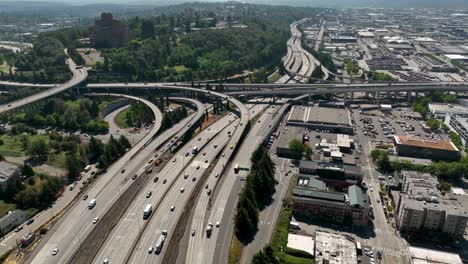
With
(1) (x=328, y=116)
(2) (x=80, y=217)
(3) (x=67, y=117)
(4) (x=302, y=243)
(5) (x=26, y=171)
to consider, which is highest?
(1) (x=328, y=116)

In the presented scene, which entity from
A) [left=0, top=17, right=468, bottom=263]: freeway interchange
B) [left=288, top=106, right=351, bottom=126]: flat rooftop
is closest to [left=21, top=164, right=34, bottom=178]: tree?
[left=0, top=17, right=468, bottom=263]: freeway interchange

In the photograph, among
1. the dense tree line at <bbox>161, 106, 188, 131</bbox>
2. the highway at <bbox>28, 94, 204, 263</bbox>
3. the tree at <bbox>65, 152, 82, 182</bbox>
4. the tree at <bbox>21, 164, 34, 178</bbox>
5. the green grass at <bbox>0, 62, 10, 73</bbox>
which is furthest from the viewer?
the green grass at <bbox>0, 62, 10, 73</bbox>

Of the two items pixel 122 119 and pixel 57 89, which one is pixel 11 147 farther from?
pixel 57 89

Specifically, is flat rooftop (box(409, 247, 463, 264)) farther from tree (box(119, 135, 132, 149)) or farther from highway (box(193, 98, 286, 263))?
tree (box(119, 135, 132, 149))

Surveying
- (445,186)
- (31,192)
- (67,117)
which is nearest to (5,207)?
(31,192)

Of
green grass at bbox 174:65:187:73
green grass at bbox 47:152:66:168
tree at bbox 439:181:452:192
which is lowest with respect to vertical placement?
green grass at bbox 47:152:66:168

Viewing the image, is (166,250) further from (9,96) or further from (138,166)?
(9,96)
